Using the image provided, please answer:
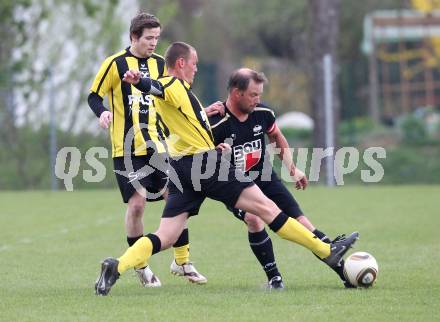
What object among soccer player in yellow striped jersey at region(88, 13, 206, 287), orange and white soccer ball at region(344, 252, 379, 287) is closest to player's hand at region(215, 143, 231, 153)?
soccer player in yellow striped jersey at region(88, 13, 206, 287)

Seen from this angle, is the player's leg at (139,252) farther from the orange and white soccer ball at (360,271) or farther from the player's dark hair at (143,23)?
the player's dark hair at (143,23)

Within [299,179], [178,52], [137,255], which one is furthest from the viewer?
[299,179]

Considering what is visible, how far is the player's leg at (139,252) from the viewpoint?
254 inches

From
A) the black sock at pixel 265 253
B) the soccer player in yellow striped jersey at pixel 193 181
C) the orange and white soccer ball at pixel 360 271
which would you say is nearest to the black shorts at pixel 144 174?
the soccer player in yellow striped jersey at pixel 193 181

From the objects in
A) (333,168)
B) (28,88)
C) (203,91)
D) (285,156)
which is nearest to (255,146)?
(285,156)

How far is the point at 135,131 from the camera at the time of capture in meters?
7.57

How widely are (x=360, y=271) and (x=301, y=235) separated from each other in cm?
48

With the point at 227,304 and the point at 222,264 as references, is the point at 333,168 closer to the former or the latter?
the point at 222,264

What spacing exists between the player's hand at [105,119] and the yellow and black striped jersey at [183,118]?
0.50m

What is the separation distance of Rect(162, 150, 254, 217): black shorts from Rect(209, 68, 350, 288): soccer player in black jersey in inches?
13.0

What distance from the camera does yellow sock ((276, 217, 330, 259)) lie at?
662 centimetres

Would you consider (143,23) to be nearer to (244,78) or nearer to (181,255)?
(244,78)

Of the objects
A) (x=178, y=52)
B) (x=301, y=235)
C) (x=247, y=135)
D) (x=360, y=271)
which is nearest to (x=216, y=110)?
(x=247, y=135)

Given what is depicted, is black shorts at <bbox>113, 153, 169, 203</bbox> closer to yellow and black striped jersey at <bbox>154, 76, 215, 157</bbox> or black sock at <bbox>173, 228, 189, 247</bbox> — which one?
black sock at <bbox>173, 228, 189, 247</bbox>
